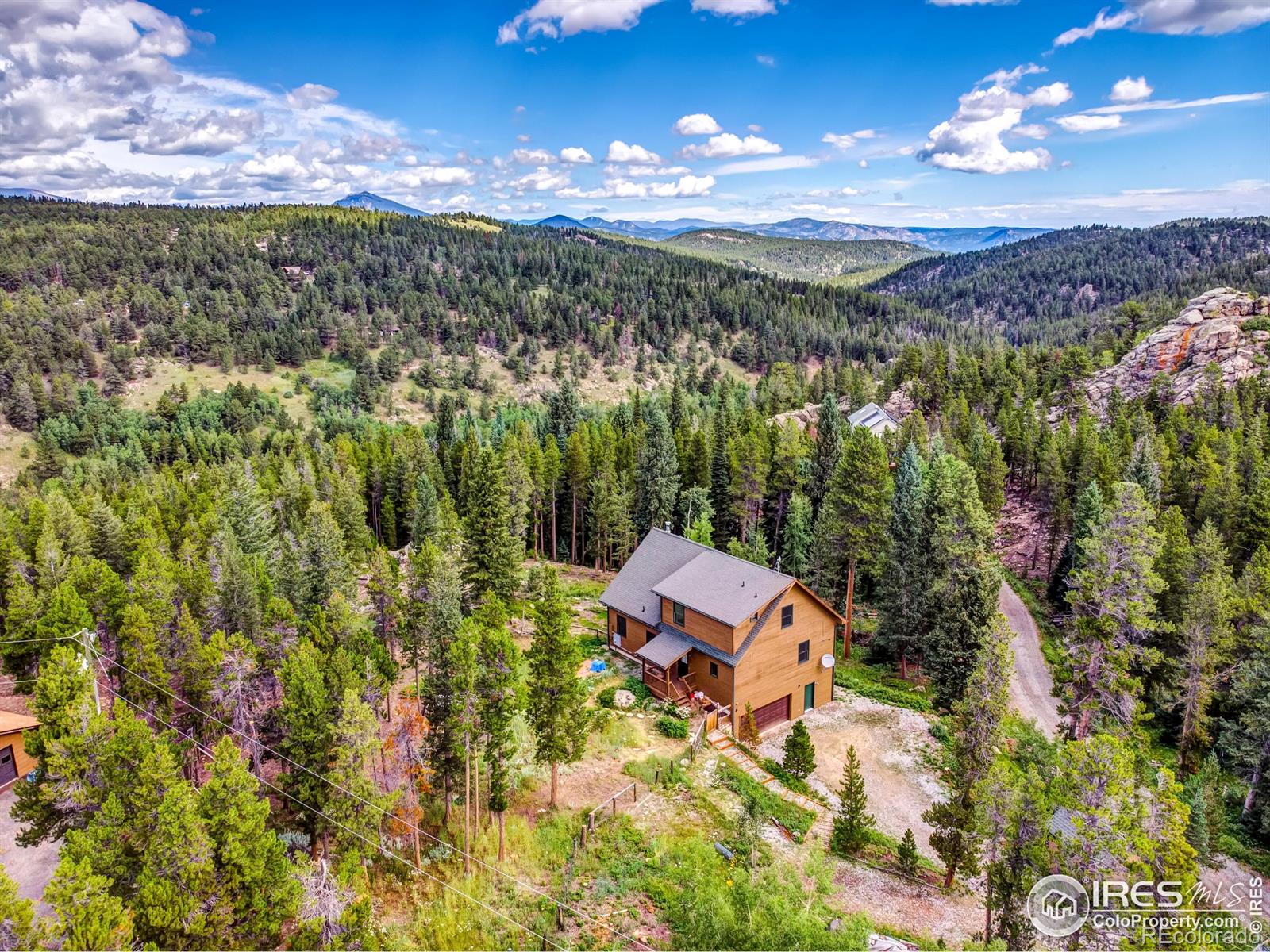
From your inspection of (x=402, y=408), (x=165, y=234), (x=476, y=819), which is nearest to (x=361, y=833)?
(x=476, y=819)

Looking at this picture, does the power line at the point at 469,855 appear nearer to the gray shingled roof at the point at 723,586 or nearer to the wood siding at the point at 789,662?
the wood siding at the point at 789,662

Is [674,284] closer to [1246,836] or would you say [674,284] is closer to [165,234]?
[165,234]

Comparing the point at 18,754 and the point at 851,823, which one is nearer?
the point at 851,823

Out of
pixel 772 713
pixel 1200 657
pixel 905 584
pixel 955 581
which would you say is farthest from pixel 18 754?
pixel 1200 657

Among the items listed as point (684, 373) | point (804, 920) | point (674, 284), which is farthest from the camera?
point (674, 284)

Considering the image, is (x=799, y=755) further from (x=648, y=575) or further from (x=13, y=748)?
(x=13, y=748)

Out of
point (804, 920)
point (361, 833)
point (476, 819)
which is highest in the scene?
point (804, 920)
